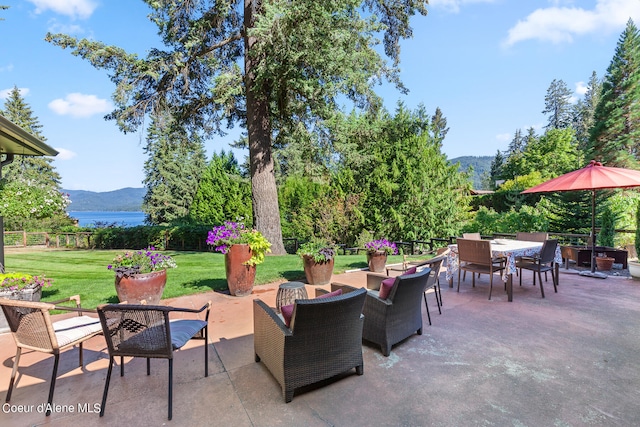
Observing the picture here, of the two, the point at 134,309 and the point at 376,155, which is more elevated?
the point at 376,155

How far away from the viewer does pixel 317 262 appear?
533cm

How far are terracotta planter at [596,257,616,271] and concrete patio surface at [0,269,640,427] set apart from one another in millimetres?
3507

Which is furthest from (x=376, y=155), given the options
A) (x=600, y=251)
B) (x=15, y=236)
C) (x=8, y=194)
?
(x=15, y=236)

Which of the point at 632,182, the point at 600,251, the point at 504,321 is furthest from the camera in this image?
the point at 600,251

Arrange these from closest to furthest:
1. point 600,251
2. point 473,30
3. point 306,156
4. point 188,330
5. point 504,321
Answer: point 188,330
point 504,321
point 600,251
point 473,30
point 306,156

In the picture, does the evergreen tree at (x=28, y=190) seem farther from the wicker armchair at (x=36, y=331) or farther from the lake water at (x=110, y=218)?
the lake water at (x=110, y=218)

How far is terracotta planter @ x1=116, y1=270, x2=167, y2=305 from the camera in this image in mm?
3787

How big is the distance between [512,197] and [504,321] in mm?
15757

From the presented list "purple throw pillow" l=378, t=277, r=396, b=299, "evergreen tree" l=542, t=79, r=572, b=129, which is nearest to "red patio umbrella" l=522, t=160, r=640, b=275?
"purple throw pillow" l=378, t=277, r=396, b=299

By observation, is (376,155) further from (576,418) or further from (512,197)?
(576,418)

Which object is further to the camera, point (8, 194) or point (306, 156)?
point (306, 156)

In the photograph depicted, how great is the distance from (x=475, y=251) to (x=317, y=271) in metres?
2.52

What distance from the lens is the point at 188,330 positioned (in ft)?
8.00

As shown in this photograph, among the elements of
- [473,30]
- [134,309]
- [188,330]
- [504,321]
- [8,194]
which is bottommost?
[504,321]
